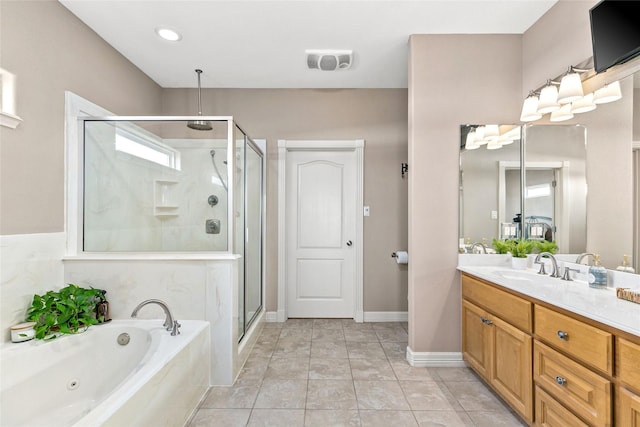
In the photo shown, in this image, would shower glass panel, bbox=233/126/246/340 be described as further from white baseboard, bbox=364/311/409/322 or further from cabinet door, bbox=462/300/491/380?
cabinet door, bbox=462/300/491/380

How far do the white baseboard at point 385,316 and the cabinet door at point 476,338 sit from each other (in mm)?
1081

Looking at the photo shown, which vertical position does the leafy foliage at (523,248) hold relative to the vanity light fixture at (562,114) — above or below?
below

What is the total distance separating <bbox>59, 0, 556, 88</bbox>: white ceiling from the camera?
2.14 m

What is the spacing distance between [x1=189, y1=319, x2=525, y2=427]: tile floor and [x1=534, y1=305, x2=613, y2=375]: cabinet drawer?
688 millimetres

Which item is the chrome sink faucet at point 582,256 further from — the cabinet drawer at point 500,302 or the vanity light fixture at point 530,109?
the vanity light fixture at point 530,109

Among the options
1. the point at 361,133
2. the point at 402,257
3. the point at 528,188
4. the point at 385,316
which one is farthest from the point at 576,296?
the point at 361,133

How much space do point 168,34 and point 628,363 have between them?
3327mm

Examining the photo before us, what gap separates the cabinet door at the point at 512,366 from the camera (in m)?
1.64

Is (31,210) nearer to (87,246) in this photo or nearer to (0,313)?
(87,246)

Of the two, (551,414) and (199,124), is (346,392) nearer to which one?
(551,414)

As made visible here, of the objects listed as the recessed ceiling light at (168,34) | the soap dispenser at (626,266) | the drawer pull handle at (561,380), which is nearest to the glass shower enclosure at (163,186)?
the recessed ceiling light at (168,34)

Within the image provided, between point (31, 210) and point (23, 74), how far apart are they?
813mm

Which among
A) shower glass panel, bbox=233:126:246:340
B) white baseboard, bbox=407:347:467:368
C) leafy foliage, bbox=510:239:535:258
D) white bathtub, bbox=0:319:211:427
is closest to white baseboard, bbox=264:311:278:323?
shower glass panel, bbox=233:126:246:340

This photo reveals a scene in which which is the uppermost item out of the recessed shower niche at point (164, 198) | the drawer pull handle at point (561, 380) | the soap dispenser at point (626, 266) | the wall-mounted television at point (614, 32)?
the wall-mounted television at point (614, 32)
